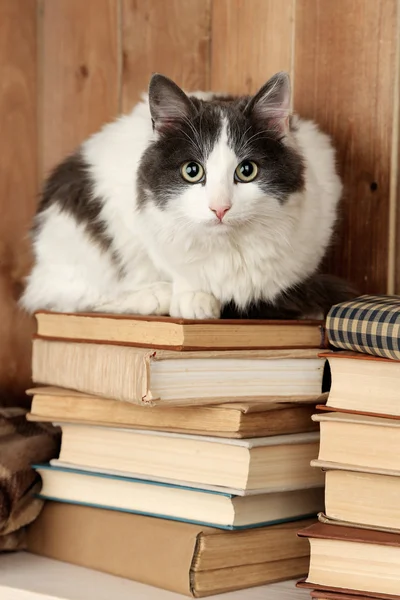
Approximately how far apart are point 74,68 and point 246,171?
0.53 meters

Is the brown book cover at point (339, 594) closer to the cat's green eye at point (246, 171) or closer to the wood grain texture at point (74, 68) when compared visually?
the cat's green eye at point (246, 171)

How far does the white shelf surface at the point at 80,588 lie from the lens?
1.04 meters

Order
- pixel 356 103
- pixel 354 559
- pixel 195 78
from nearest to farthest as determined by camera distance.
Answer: pixel 354 559 < pixel 356 103 < pixel 195 78

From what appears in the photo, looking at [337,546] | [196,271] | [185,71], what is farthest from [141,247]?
[337,546]

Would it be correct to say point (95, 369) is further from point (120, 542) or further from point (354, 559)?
point (354, 559)

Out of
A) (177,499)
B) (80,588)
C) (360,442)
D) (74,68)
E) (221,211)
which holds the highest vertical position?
(74,68)

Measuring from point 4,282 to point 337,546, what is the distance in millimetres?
770

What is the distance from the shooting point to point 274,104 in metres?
1.17

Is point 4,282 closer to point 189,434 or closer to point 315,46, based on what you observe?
point 189,434

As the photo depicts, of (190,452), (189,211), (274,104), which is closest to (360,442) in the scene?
(190,452)

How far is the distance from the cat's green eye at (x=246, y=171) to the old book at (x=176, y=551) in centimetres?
45

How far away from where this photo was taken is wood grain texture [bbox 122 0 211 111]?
1543mm

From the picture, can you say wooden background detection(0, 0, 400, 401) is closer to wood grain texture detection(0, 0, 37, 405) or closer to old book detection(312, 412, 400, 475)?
wood grain texture detection(0, 0, 37, 405)

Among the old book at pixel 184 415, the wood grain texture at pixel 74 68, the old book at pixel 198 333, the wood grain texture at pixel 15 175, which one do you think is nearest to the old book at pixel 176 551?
the old book at pixel 184 415
